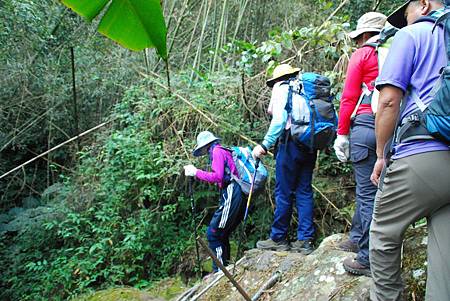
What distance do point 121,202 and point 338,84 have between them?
125 inches

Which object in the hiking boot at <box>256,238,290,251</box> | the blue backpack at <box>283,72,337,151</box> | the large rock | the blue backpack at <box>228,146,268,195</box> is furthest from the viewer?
the blue backpack at <box>228,146,268,195</box>

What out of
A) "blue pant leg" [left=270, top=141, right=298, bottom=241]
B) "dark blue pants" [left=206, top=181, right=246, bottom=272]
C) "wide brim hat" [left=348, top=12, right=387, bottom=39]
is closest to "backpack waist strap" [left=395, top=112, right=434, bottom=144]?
"wide brim hat" [left=348, top=12, right=387, bottom=39]

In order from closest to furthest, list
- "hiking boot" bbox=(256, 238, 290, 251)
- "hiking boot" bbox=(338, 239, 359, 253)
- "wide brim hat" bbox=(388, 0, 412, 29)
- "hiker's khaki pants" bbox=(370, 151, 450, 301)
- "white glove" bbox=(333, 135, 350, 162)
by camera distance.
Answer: "hiker's khaki pants" bbox=(370, 151, 450, 301), "wide brim hat" bbox=(388, 0, 412, 29), "white glove" bbox=(333, 135, 350, 162), "hiking boot" bbox=(338, 239, 359, 253), "hiking boot" bbox=(256, 238, 290, 251)

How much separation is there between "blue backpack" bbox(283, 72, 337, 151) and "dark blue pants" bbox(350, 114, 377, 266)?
75cm

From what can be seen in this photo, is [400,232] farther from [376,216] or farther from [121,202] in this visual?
[121,202]

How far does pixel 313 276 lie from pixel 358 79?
131cm

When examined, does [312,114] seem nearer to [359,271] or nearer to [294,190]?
[294,190]

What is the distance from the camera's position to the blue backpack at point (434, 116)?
5.73 ft

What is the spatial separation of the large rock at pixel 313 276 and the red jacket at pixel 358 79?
851mm

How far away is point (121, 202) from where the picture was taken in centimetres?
612

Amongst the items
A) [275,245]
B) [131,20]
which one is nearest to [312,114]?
[275,245]

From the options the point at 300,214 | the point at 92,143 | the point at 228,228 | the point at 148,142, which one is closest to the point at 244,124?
the point at 148,142

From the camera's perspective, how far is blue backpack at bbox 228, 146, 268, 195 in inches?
164

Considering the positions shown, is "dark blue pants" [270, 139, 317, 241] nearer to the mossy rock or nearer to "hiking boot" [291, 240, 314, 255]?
"hiking boot" [291, 240, 314, 255]
